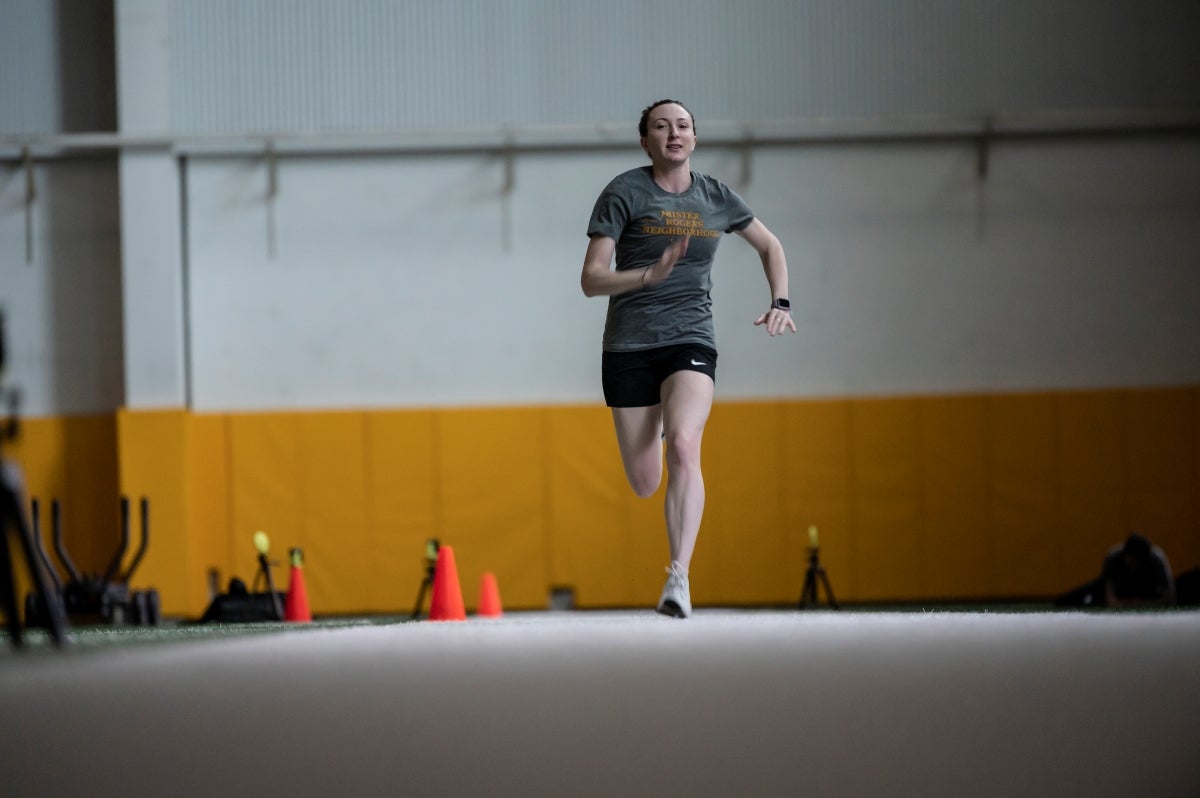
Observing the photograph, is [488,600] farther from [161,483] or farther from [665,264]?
[665,264]

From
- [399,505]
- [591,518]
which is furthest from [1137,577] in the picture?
[399,505]

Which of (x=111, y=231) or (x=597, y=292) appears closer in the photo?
(x=597, y=292)

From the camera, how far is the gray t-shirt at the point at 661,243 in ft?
15.0

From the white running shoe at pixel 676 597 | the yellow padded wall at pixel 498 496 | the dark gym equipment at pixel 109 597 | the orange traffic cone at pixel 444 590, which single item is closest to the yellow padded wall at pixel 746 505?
the yellow padded wall at pixel 498 496

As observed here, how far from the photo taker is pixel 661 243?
4582mm

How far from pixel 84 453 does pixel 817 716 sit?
1059 cm

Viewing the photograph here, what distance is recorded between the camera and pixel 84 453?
37.9 feet

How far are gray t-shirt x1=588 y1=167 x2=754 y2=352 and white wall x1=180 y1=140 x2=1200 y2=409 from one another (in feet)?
22.4

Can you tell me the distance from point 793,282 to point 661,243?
7.18 meters

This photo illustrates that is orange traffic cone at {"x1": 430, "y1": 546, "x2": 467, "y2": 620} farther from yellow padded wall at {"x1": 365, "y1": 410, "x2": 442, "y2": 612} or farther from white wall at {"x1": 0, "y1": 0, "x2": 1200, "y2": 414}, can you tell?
white wall at {"x1": 0, "y1": 0, "x2": 1200, "y2": 414}

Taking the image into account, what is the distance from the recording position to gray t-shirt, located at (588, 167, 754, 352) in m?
4.56

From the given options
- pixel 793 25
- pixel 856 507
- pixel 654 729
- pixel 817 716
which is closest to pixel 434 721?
pixel 654 729

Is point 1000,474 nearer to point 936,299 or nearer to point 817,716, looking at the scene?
point 936,299

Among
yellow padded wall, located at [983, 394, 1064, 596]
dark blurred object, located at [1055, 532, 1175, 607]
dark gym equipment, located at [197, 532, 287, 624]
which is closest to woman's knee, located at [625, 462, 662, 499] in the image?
dark blurred object, located at [1055, 532, 1175, 607]
